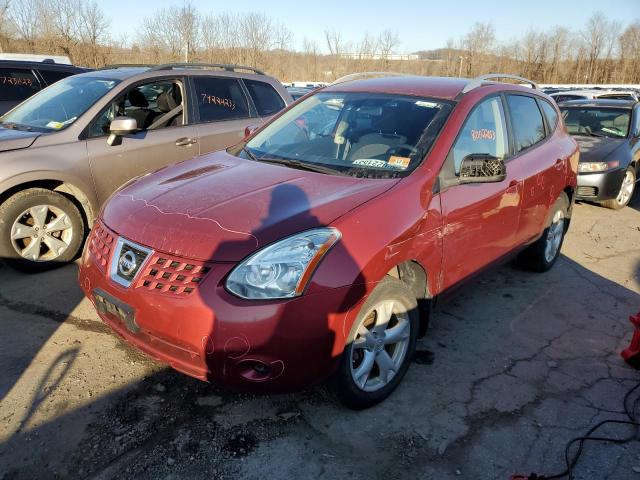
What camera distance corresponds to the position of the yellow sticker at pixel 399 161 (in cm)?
306

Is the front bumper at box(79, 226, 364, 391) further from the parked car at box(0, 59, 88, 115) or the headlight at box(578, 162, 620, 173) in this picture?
the parked car at box(0, 59, 88, 115)

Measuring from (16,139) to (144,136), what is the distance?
115 centimetres

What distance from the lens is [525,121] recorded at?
14.1 ft

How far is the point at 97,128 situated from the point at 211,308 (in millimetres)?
3341

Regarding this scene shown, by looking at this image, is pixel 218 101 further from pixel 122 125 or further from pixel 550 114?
pixel 550 114

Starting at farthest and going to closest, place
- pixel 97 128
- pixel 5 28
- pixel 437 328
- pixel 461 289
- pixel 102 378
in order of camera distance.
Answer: pixel 5 28 < pixel 97 128 < pixel 437 328 < pixel 461 289 < pixel 102 378

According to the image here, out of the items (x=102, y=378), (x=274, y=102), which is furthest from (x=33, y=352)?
(x=274, y=102)

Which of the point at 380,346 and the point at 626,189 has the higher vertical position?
the point at 380,346

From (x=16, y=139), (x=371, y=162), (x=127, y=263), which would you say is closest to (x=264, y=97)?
(x=16, y=139)

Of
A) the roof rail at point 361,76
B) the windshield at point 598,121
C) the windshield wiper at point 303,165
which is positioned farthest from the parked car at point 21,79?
the windshield at point 598,121

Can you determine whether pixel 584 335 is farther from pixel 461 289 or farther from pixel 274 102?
pixel 274 102

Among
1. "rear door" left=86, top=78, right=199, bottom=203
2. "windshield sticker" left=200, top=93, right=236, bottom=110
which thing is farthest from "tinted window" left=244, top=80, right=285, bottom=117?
"rear door" left=86, top=78, right=199, bottom=203

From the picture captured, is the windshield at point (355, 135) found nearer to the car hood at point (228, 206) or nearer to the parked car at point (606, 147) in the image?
the car hood at point (228, 206)

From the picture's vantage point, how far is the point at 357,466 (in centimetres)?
239
